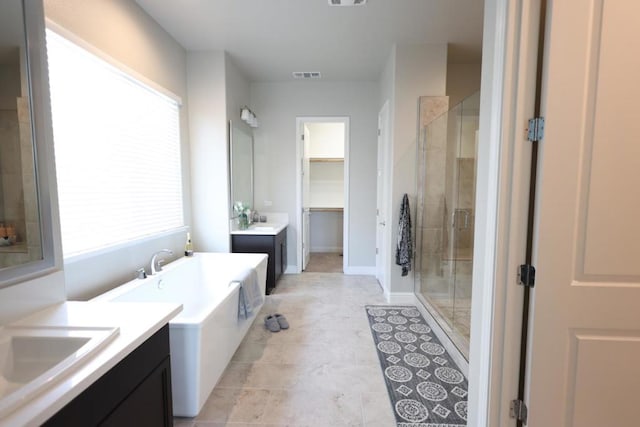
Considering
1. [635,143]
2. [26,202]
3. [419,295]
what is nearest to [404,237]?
[419,295]

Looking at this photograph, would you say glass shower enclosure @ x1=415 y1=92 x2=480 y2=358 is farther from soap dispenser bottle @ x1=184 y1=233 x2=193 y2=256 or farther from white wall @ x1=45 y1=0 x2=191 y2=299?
white wall @ x1=45 y1=0 x2=191 y2=299

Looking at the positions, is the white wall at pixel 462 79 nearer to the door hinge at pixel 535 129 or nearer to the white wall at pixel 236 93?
the white wall at pixel 236 93

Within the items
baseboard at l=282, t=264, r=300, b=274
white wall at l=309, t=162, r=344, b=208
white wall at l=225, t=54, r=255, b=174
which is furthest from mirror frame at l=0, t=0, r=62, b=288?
white wall at l=309, t=162, r=344, b=208

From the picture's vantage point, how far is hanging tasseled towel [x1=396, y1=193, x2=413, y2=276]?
327 cm

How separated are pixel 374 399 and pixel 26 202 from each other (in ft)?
6.91

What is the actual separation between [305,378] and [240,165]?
8.90ft

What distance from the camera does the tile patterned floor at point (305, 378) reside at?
174cm

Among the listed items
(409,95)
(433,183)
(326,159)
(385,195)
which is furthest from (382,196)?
(326,159)

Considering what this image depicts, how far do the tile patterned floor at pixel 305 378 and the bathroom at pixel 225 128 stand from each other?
980mm

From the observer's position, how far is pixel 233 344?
7.30 feet

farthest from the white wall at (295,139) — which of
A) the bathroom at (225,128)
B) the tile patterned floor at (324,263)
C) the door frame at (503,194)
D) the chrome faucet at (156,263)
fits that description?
the door frame at (503,194)

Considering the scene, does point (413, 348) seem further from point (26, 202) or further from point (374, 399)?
point (26, 202)

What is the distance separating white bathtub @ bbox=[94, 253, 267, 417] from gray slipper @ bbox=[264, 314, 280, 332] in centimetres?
25

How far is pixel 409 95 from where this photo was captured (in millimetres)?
3270
